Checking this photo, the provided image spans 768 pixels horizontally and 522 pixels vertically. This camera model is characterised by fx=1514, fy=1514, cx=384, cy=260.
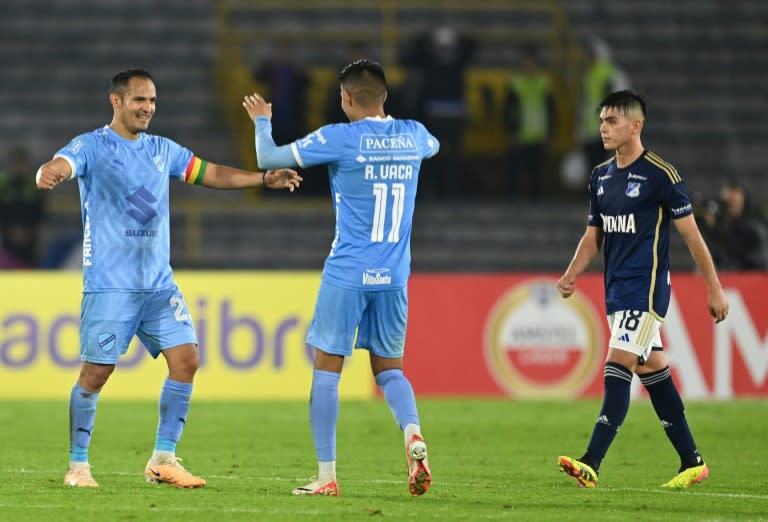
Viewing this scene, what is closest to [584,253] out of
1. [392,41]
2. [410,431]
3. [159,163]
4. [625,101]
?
[625,101]

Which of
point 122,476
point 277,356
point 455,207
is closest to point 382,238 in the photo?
point 122,476

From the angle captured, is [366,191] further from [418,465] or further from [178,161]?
[418,465]

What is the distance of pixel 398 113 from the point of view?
1892 centimetres

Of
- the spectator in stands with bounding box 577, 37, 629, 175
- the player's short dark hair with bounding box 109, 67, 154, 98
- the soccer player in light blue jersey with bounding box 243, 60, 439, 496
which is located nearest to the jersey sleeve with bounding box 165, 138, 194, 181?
the player's short dark hair with bounding box 109, 67, 154, 98

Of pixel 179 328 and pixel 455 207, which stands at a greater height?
pixel 455 207

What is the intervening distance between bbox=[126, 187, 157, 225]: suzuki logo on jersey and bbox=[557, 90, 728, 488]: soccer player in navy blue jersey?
2.70 metres

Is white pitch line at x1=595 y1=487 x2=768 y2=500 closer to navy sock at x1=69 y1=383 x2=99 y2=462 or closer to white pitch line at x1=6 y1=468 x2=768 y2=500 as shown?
white pitch line at x1=6 y1=468 x2=768 y2=500

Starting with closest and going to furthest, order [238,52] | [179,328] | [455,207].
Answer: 1. [179,328]
2. [455,207]
3. [238,52]

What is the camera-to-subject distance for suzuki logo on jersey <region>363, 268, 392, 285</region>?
8164mm

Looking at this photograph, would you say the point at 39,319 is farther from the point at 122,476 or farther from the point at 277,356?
the point at 122,476

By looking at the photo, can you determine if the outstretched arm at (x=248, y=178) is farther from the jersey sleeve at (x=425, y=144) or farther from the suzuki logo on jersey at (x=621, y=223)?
the suzuki logo on jersey at (x=621, y=223)

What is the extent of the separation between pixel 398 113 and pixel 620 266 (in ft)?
33.4

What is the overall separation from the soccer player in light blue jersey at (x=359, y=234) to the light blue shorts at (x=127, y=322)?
0.94m

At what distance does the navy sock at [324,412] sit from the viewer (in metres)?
8.19
